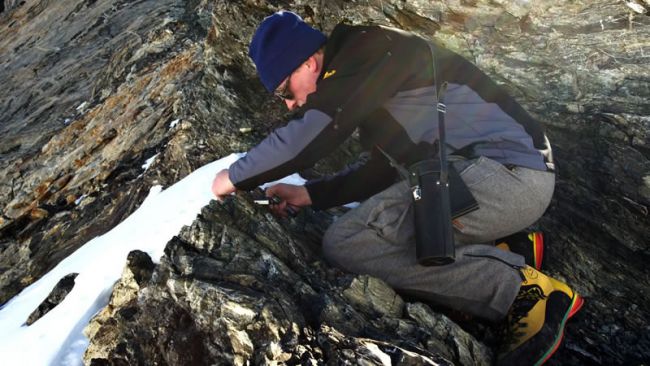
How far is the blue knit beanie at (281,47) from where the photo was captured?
3.78 metres

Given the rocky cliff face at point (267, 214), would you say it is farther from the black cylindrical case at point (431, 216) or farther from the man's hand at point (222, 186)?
the black cylindrical case at point (431, 216)

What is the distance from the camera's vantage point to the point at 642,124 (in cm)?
499

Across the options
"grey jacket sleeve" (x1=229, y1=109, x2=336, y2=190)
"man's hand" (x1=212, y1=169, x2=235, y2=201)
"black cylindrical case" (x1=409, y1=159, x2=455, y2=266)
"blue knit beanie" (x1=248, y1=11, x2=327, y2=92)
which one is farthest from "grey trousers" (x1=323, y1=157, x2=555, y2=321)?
"blue knit beanie" (x1=248, y1=11, x2=327, y2=92)

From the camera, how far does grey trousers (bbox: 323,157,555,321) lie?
349 cm

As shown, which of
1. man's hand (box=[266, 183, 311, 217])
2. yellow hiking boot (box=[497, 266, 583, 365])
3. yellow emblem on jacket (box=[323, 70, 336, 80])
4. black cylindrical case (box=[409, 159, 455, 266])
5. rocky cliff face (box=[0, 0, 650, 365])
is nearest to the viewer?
rocky cliff face (box=[0, 0, 650, 365])

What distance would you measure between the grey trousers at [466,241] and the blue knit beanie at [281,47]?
1.26m

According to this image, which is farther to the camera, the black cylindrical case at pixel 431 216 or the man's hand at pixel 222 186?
the man's hand at pixel 222 186

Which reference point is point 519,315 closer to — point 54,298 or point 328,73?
point 328,73

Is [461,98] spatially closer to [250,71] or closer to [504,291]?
[504,291]

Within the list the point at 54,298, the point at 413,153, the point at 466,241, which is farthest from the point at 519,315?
the point at 54,298

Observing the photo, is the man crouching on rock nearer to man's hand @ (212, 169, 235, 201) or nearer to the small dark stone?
man's hand @ (212, 169, 235, 201)

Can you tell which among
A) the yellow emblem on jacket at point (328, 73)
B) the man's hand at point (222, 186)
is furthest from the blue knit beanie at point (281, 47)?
the man's hand at point (222, 186)

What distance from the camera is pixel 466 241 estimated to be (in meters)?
3.72

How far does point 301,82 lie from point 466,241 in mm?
1840
